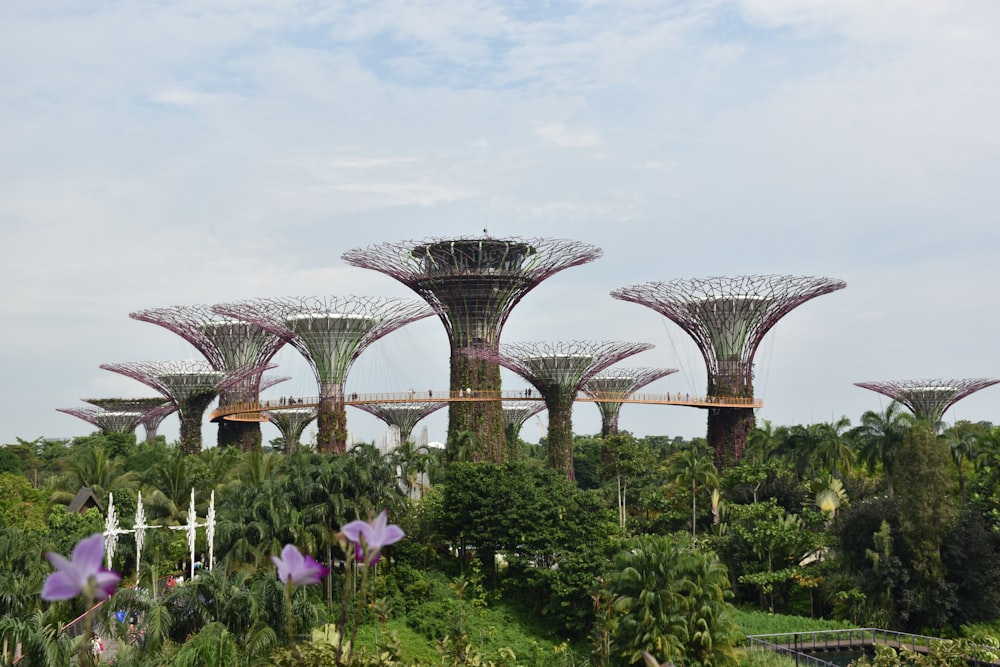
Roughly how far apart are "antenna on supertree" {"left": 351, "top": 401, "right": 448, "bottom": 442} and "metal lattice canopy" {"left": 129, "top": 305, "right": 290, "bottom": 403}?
9108 mm

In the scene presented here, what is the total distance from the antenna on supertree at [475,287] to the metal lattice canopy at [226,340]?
16.6 meters

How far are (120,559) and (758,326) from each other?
1335 inches

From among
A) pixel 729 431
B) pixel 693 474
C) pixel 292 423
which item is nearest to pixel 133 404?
pixel 292 423

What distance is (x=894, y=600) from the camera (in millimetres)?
30438

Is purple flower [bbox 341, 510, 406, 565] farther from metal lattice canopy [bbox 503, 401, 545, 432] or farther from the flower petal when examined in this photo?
A: metal lattice canopy [bbox 503, 401, 545, 432]

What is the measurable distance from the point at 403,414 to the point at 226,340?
14.6 m

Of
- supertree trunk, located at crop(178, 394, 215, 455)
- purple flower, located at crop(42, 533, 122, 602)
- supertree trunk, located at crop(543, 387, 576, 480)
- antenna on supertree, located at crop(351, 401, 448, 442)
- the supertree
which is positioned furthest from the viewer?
the supertree

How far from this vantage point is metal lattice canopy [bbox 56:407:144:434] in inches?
3504

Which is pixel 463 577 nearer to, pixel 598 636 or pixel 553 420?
pixel 598 636

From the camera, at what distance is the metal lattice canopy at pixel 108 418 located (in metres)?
89.0

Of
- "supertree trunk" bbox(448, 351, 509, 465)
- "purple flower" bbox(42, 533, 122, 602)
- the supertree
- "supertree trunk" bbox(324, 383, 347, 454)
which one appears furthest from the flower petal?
the supertree

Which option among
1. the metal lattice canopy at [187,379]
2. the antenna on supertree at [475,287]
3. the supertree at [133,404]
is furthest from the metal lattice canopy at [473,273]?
the supertree at [133,404]

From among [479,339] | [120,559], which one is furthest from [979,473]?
[120,559]

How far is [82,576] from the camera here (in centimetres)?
268
